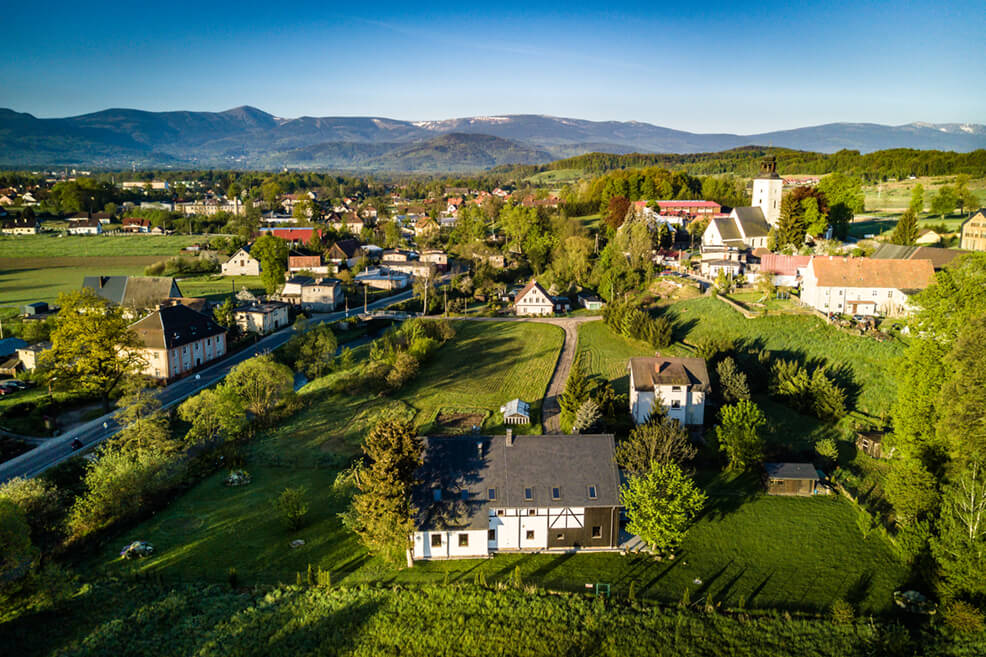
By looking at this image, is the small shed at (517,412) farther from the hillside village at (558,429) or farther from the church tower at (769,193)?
the church tower at (769,193)

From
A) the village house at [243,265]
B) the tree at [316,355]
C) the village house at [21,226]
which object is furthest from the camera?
the village house at [21,226]

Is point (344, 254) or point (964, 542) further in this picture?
point (344, 254)

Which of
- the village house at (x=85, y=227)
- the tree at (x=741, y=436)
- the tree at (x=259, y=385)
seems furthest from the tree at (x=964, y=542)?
the village house at (x=85, y=227)

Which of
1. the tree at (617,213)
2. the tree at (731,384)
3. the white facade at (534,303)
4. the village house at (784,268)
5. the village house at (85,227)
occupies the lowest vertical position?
the tree at (731,384)

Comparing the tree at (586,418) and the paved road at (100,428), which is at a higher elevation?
the tree at (586,418)

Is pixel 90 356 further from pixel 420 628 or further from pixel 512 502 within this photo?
pixel 420 628

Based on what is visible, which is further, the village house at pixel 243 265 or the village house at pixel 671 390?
the village house at pixel 243 265

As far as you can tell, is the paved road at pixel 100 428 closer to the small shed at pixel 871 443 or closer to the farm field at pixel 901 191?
the small shed at pixel 871 443

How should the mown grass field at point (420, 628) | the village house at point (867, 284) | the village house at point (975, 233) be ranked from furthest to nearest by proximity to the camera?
the village house at point (975, 233) < the village house at point (867, 284) < the mown grass field at point (420, 628)

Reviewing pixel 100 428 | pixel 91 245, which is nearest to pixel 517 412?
pixel 100 428
